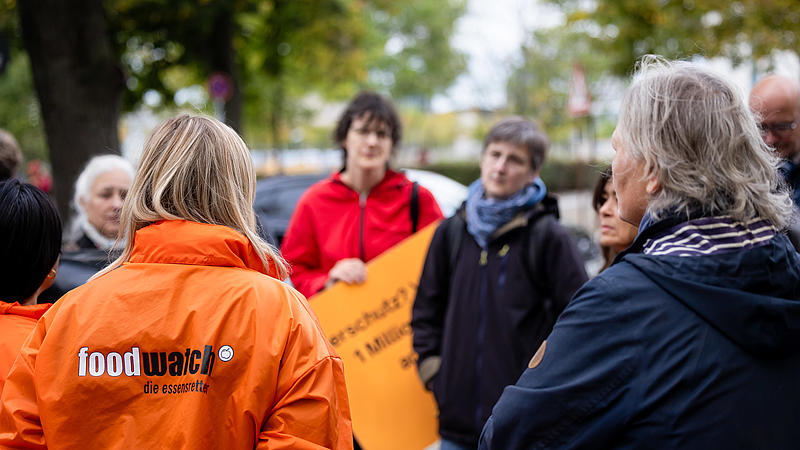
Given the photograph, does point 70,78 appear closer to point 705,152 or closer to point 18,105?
point 705,152

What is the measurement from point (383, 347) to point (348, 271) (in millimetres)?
488

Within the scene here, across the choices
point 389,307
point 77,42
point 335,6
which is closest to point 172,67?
point 335,6

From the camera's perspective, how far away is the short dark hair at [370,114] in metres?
3.99

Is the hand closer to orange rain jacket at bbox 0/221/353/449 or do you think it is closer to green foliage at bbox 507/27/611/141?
orange rain jacket at bbox 0/221/353/449

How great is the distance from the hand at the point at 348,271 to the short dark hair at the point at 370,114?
694 mm

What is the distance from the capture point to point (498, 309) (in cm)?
314

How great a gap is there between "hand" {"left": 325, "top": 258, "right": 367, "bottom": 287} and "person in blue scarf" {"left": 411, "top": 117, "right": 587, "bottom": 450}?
49 centimetres

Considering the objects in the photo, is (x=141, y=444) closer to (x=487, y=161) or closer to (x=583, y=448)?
(x=583, y=448)

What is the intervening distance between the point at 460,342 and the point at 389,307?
84 cm

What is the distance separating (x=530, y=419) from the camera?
163 centimetres

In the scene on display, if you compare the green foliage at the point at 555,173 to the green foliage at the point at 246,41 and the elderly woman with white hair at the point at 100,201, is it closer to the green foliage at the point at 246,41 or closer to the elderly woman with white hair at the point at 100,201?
the green foliage at the point at 246,41

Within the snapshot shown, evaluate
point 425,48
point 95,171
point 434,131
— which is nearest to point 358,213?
point 95,171

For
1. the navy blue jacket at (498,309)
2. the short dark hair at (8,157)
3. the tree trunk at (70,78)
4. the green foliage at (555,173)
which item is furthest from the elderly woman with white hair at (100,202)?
the green foliage at (555,173)

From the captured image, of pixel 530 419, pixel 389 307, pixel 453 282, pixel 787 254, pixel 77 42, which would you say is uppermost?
pixel 77 42
